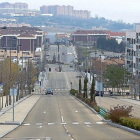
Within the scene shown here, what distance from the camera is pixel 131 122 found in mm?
26484

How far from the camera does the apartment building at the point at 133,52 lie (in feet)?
285

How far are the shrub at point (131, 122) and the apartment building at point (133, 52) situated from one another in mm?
57197

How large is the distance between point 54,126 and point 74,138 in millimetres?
6623

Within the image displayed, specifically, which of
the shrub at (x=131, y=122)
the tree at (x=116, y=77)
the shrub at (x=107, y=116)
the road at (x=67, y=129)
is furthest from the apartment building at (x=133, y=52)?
the shrub at (x=131, y=122)

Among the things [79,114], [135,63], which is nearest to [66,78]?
[135,63]

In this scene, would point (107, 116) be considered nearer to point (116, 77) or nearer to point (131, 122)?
point (131, 122)

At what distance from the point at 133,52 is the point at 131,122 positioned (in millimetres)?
66737

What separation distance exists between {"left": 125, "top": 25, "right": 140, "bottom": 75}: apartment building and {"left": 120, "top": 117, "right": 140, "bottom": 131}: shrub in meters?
57.2

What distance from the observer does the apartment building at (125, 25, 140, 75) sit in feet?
285

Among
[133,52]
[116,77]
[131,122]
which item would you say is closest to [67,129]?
[131,122]

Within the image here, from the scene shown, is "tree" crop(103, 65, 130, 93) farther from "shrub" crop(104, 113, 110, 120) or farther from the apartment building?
"shrub" crop(104, 113, 110, 120)

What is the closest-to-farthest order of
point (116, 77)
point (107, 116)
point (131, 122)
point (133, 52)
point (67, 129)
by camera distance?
point (131, 122) → point (67, 129) → point (107, 116) → point (116, 77) → point (133, 52)

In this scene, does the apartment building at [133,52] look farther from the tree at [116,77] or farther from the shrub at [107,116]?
the shrub at [107,116]

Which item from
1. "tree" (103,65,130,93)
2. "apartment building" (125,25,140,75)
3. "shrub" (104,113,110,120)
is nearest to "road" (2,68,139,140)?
"shrub" (104,113,110,120)
